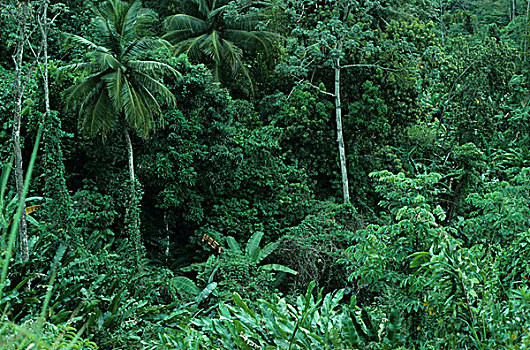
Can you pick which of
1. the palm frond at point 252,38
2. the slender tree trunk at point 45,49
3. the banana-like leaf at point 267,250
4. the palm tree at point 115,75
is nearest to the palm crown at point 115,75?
the palm tree at point 115,75

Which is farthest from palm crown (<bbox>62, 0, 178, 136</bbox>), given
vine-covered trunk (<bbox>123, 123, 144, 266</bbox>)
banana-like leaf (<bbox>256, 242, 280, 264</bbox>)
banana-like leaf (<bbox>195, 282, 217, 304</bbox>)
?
banana-like leaf (<bbox>256, 242, 280, 264</bbox>)

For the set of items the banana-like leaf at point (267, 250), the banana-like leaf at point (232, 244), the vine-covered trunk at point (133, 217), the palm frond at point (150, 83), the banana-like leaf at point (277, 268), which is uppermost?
the palm frond at point (150, 83)

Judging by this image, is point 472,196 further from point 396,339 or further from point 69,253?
point 69,253

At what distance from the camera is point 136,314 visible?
7.19 metres

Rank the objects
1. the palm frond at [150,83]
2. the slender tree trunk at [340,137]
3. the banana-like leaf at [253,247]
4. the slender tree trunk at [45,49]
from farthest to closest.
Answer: the slender tree trunk at [340,137] → the banana-like leaf at [253,247] → the palm frond at [150,83] → the slender tree trunk at [45,49]

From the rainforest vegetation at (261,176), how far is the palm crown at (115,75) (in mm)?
46

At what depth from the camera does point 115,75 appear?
31.4 ft

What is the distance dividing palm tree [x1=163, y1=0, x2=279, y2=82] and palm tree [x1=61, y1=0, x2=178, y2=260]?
5044 millimetres

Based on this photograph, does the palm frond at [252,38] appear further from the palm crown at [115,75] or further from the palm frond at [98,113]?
the palm frond at [98,113]

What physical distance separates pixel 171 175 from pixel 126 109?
8.09 ft

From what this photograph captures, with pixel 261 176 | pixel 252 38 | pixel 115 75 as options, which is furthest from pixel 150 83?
pixel 252 38

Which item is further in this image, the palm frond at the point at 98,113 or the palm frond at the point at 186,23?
the palm frond at the point at 186,23

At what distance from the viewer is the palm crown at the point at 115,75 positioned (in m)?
9.58

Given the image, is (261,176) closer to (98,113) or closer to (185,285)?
(185,285)
